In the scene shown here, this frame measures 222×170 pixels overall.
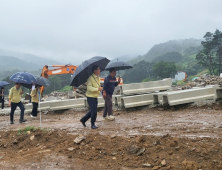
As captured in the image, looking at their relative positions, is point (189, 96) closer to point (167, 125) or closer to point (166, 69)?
point (167, 125)

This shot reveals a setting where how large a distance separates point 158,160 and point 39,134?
3.10 m

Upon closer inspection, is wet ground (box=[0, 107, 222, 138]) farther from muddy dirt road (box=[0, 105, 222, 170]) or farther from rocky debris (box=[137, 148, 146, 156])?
rocky debris (box=[137, 148, 146, 156])

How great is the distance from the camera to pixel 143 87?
30.5ft

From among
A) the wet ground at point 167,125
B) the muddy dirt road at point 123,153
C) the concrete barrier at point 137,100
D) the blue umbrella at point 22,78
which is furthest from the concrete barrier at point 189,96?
the blue umbrella at point 22,78

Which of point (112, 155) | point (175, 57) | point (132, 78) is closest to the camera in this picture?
point (112, 155)

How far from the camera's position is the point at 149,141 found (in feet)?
12.2

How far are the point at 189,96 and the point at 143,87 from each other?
216cm

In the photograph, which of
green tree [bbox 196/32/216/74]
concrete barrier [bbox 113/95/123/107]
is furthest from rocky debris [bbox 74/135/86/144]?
green tree [bbox 196/32/216/74]

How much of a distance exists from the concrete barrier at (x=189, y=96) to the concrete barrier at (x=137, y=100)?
0.98m

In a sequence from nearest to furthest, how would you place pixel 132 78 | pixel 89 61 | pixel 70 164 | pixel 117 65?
pixel 70 164, pixel 89 61, pixel 117 65, pixel 132 78

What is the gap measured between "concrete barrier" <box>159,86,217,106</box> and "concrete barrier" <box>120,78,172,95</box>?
1.43 m

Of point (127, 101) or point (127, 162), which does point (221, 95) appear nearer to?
point (127, 101)

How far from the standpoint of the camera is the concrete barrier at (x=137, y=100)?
8719 millimetres

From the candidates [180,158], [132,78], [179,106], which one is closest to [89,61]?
[180,158]
